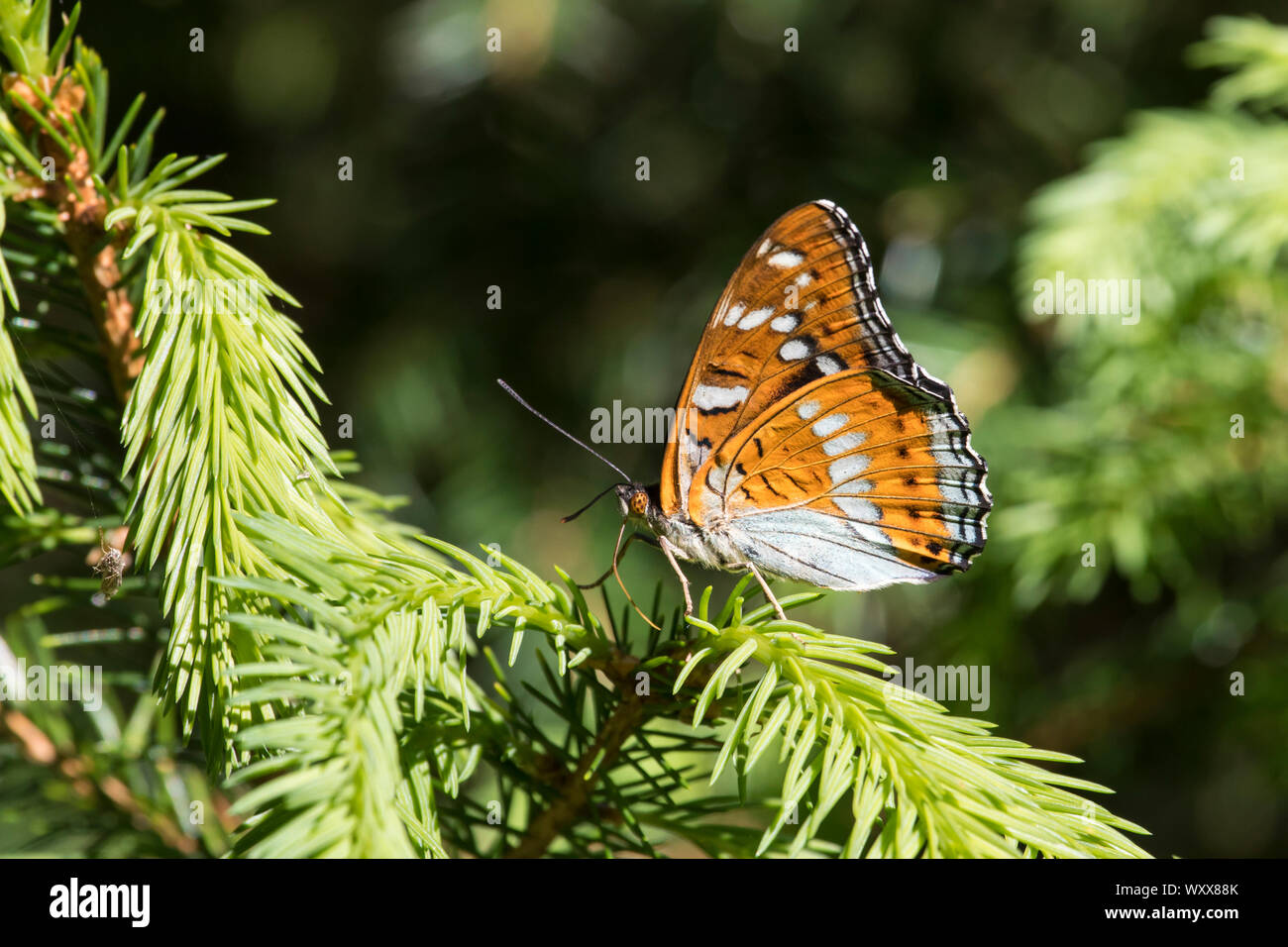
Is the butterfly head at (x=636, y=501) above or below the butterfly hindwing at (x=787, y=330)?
below

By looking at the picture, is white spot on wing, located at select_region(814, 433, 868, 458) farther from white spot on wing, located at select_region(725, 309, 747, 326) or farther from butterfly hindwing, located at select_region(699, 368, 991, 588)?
white spot on wing, located at select_region(725, 309, 747, 326)

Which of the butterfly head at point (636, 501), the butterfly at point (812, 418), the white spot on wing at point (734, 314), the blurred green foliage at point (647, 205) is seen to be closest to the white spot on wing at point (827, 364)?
the butterfly at point (812, 418)

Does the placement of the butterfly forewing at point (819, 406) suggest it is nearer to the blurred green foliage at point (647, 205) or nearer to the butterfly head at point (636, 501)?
the butterfly head at point (636, 501)

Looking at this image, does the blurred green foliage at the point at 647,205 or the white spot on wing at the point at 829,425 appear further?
the blurred green foliage at the point at 647,205

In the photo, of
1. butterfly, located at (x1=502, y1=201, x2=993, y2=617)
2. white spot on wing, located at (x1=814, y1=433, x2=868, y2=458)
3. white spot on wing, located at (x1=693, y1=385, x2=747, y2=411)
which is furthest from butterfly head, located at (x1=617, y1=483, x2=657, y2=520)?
white spot on wing, located at (x1=814, y1=433, x2=868, y2=458)

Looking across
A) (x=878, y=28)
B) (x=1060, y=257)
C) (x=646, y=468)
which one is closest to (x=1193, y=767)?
(x=1060, y=257)

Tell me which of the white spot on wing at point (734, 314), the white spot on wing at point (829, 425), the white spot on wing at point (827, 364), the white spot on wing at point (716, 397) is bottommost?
the white spot on wing at point (829, 425)
